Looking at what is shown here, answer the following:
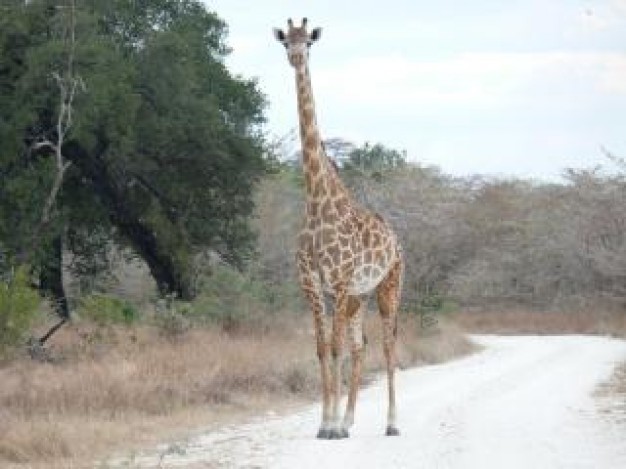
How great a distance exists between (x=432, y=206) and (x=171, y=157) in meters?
30.5

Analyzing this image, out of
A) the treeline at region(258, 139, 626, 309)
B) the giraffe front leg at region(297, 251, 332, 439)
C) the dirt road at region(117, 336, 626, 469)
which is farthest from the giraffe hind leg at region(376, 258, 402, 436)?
the treeline at region(258, 139, 626, 309)

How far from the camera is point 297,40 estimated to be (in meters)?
12.4

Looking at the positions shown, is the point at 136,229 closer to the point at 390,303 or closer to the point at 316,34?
the point at 390,303

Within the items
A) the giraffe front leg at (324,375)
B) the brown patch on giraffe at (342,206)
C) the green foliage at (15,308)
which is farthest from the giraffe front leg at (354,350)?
the green foliage at (15,308)

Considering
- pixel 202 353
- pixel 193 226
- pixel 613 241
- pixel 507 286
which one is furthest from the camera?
pixel 507 286

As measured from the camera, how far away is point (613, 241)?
1786 inches

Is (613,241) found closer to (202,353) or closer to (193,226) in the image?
(193,226)

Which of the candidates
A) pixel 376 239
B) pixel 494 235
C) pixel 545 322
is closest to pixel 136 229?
pixel 376 239

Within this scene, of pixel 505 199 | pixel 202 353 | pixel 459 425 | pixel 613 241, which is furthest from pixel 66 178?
pixel 505 199

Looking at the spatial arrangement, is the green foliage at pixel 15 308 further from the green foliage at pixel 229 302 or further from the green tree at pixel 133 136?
the green foliage at pixel 229 302

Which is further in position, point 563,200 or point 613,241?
point 563,200

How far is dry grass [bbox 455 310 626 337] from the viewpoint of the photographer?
134ft

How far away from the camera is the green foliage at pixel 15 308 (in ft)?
53.2

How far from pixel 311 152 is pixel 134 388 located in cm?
404
